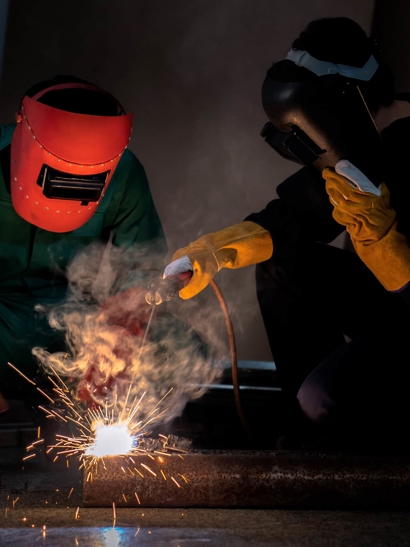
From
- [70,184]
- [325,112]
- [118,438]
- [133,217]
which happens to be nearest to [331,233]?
[325,112]

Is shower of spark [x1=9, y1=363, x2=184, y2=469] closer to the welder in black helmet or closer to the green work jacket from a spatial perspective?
the green work jacket

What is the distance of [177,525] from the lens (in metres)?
Result: 1.88

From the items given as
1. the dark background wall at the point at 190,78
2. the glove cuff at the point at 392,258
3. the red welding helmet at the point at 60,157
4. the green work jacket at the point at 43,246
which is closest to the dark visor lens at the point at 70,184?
the red welding helmet at the point at 60,157

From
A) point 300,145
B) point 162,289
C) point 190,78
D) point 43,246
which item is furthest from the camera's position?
point 190,78

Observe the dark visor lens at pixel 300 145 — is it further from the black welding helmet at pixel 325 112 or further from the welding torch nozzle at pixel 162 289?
the welding torch nozzle at pixel 162 289

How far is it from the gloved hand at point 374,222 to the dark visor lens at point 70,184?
0.77 meters

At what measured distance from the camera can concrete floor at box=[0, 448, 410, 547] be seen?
68.9 inches

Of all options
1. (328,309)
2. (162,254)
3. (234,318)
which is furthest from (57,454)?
(234,318)

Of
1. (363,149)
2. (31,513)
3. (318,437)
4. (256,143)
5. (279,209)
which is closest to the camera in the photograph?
(31,513)

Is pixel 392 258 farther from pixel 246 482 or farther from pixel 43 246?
pixel 43 246

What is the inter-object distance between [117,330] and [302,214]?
78 cm

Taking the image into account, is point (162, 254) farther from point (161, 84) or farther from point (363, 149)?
point (161, 84)

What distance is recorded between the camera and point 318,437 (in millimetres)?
2410

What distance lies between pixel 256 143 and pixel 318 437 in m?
2.63
